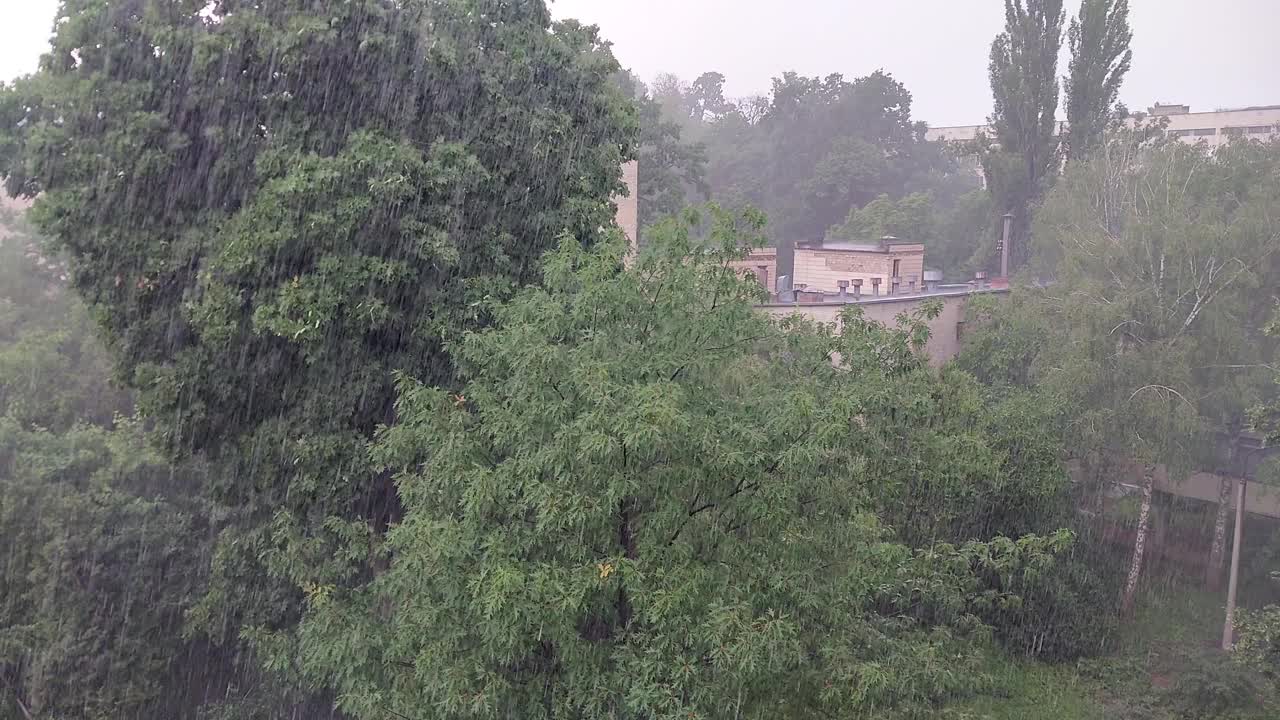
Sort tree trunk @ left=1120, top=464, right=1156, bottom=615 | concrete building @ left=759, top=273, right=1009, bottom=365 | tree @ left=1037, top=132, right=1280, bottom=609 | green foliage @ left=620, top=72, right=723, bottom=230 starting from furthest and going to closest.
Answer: green foliage @ left=620, top=72, right=723, bottom=230 → concrete building @ left=759, top=273, right=1009, bottom=365 → tree trunk @ left=1120, top=464, right=1156, bottom=615 → tree @ left=1037, top=132, right=1280, bottom=609

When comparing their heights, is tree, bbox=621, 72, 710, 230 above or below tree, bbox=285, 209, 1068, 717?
above

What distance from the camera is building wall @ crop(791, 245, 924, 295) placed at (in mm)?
26828

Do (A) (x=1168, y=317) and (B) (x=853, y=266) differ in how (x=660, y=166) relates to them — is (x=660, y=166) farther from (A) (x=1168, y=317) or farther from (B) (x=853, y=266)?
(A) (x=1168, y=317)

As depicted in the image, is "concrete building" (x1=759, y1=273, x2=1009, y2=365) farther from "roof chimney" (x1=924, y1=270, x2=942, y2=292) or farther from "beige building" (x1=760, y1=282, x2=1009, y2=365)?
"roof chimney" (x1=924, y1=270, x2=942, y2=292)

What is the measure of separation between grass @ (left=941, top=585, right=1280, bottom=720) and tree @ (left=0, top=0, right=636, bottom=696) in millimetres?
7306

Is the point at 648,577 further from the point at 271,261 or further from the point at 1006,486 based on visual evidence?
the point at 1006,486

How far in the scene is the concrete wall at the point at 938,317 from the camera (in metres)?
20.8

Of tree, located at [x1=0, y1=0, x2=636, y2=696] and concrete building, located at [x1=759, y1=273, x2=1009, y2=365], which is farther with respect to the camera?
concrete building, located at [x1=759, y1=273, x2=1009, y2=365]

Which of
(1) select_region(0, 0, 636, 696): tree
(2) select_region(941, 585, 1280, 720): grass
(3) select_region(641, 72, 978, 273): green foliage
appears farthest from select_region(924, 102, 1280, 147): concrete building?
(1) select_region(0, 0, 636, 696): tree

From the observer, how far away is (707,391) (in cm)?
740

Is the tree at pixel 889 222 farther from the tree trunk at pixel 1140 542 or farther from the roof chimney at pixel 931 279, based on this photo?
the tree trunk at pixel 1140 542

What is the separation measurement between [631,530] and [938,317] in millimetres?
17450

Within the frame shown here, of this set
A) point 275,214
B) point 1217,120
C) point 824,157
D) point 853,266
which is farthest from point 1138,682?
point 1217,120

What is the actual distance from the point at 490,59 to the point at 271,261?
330cm
